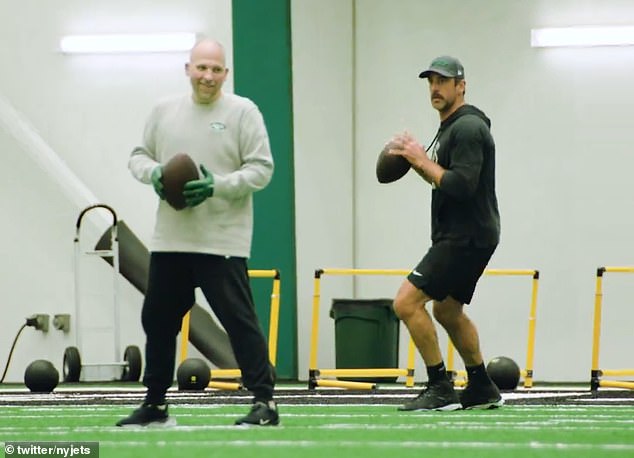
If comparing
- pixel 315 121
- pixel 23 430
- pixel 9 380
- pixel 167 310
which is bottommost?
pixel 9 380

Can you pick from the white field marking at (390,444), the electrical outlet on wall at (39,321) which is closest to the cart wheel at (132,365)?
the electrical outlet on wall at (39,321)

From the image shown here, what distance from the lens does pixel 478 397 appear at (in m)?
8.98

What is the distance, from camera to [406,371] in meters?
13.8

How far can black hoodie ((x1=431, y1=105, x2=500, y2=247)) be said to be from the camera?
857cm

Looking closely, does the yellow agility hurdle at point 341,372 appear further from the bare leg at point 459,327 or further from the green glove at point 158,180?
the green glove at point 158,180

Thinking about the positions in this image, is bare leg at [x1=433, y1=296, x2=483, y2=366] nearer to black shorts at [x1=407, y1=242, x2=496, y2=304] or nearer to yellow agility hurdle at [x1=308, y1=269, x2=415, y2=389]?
black shorts at [x1=407, y1=242, x2=496, y2=304]

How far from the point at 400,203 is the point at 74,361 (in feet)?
12.5

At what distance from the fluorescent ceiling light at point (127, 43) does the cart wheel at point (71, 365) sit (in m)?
3.40

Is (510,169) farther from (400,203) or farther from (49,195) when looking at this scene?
(49,195)

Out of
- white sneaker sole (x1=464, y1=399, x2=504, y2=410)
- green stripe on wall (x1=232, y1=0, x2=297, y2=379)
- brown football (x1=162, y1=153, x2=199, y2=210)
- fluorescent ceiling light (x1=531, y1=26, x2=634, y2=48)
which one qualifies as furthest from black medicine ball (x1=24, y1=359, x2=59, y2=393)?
fluorescent ceiling light (x1=531, y1=26, x2=634, y2=48)

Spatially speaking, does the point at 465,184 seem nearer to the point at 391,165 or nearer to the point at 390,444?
the point at 391,165

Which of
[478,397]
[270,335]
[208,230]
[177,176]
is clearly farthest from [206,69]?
[270,335]

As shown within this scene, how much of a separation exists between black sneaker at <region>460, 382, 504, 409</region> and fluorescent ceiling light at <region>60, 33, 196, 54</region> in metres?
7.62

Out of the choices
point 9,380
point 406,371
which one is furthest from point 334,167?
point 9,380
